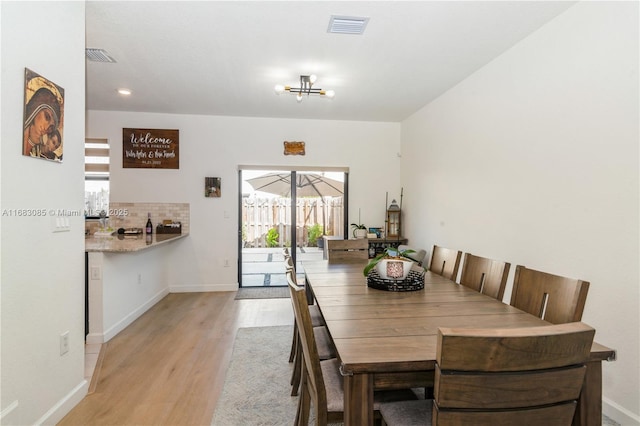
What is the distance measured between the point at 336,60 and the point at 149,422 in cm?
320

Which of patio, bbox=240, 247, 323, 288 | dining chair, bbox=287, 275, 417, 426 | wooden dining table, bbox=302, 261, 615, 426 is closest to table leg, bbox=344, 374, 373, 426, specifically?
wooden dining table, bbox=302, 261, 615, 426

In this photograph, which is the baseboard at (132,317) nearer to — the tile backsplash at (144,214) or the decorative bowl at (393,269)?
the tile backsplash at (144,214)

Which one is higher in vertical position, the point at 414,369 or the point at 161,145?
the point at 161,145

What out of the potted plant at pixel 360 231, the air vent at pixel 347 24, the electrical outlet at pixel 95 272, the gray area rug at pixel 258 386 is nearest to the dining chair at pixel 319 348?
the gray area rug at pixel 258 386

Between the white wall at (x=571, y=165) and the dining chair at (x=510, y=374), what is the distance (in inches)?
60.4

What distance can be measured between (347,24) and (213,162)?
3289 mm

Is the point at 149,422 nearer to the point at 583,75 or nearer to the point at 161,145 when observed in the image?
the point at 583,75

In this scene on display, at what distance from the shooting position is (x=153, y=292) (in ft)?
14.8

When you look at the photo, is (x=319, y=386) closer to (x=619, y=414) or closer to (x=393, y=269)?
(x=393, y=269)

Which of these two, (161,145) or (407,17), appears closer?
(407,17)

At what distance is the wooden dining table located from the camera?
Answer: 116 cm

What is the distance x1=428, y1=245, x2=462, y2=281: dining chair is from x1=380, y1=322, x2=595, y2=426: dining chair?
5.35 ft

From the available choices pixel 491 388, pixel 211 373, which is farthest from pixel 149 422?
pixel 491 388

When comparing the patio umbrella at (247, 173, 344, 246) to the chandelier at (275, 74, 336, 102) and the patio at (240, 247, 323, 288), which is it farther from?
the chandelier at (275, 74, 336, 102)
